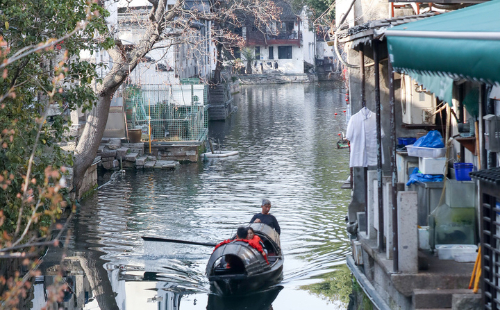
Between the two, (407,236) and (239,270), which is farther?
(239,270)

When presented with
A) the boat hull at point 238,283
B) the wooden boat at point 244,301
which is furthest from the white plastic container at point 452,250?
the boat hull at point 238,283

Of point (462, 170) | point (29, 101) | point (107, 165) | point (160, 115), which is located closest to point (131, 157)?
point (107, 165)

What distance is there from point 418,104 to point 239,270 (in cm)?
500

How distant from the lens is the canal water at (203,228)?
43.5 feet

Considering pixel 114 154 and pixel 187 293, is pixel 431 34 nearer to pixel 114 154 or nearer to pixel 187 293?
pixel 187 293

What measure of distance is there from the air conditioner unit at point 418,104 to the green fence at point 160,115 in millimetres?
16474

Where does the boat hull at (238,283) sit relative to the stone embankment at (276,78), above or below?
below

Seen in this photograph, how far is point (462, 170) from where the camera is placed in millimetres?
10695

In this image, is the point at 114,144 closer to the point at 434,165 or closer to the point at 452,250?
the point at 434,165

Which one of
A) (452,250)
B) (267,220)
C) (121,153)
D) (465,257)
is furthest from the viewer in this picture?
(121,153)

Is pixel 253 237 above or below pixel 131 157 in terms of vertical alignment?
below

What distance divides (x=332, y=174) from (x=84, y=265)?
39.3 ft

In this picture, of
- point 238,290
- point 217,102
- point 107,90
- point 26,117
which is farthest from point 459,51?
point 217,102

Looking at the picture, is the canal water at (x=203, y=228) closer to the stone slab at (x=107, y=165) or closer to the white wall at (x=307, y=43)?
the stone slab at (x=107, y=165)
